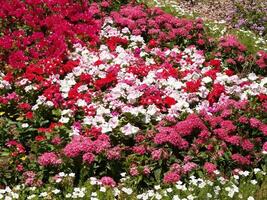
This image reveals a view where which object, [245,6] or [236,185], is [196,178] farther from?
[245,6]

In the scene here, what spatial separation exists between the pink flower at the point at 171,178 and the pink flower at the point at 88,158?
1144 mm

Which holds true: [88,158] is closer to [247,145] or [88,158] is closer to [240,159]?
→ [240,159]

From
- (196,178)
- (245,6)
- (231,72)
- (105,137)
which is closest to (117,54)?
(231,72)

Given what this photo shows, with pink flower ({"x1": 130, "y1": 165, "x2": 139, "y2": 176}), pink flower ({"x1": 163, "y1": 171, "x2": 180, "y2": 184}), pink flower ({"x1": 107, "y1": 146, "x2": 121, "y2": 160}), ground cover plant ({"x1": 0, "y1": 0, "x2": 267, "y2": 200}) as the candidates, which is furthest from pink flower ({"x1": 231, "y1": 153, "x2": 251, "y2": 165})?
pink flower ({"x1": 107, "y1": 146, "x2": 121, "y2": 160})

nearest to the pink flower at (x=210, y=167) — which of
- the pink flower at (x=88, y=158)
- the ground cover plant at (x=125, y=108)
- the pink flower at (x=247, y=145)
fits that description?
the ground cover plant at (x=125, y=108)

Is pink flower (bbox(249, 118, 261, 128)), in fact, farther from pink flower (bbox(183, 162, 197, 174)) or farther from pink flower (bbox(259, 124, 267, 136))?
pink flower (bbox(183, 162, 197, 174))

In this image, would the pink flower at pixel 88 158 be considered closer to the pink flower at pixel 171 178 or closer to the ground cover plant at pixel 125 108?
the ground cover plant at pixel 125 108

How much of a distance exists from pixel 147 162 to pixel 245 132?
1.99 m

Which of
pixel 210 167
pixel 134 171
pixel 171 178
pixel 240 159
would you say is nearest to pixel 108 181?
pixel 134 171

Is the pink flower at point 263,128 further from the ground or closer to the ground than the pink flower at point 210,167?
closer to the ground

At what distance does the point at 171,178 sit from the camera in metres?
8.05

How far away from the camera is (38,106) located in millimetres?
9711

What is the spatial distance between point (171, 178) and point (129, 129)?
1369mm

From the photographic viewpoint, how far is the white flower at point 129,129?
902cm
